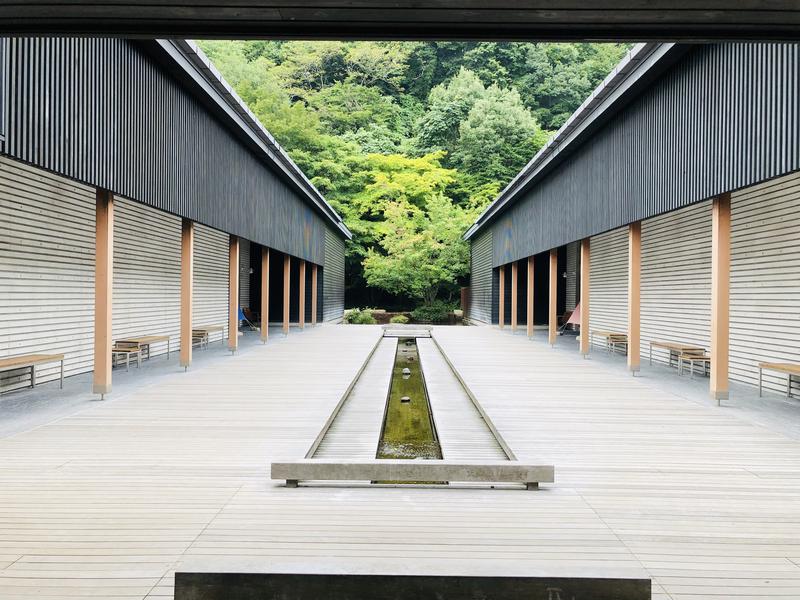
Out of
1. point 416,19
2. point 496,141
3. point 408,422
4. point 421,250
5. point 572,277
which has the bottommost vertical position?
point 408,422

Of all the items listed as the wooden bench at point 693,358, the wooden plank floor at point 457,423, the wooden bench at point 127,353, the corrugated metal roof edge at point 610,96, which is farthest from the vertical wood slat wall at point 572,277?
the wooden bench at point 127,353

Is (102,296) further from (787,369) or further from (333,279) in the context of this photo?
(333,279)

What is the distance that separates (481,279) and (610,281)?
12.1 meters

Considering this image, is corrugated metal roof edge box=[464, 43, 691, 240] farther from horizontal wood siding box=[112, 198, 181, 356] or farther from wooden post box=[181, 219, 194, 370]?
horizontal wood siding box=[112, 198, 181, 356]

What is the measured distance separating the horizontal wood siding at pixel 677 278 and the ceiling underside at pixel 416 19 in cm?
795

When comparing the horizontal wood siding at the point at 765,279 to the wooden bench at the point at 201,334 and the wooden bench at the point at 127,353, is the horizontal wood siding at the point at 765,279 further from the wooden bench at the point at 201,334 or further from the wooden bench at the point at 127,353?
the wooden bench at the point at 201,334

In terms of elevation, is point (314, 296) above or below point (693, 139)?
below

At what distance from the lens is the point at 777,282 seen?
794 cm

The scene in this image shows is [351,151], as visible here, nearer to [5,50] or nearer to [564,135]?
[564,135]

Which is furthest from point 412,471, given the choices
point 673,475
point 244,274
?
point 244,274

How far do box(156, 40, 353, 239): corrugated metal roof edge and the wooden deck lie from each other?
16.2ft

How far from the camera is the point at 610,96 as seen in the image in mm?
9695

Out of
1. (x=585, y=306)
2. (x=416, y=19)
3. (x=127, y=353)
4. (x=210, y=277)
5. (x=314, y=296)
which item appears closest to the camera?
(x=416, y=19)

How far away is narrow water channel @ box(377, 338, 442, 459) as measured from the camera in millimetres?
5986
